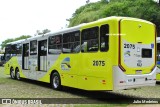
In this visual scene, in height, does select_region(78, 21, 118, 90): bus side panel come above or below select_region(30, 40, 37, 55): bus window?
below

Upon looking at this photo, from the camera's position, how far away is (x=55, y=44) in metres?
15.3

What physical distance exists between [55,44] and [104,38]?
4.47 meters

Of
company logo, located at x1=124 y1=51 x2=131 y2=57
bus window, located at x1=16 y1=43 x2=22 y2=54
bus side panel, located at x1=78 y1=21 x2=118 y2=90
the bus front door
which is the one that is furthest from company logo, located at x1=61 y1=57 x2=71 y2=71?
bus window, located at x1=16 y1=43 x2=22 y2=54

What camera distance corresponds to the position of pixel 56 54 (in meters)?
15.1

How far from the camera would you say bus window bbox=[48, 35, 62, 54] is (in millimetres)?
14805

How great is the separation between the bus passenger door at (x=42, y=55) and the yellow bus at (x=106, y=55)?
1.28 meters

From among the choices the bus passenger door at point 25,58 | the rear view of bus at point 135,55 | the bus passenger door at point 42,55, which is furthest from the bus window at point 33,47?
the rear view of bus at point 135,55

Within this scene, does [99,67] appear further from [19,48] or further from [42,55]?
[19,48]

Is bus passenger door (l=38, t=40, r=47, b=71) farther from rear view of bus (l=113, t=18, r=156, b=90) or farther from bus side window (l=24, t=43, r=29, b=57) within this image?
rear view of bus (l=113, t=18, r=156, b=90)

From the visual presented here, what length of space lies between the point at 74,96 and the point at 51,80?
114 inches

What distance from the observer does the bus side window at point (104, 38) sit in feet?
37.0

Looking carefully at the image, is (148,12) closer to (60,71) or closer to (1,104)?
(60,71)

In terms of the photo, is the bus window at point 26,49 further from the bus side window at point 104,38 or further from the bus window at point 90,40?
the bus side window at point 104,38

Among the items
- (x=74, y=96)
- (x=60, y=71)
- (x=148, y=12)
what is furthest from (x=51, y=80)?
(x=148, y=12)
